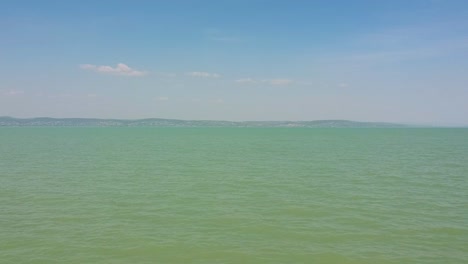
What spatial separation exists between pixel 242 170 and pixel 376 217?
69.5ft

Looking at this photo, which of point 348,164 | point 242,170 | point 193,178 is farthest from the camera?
point 348,164

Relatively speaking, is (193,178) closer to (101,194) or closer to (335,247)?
(101,194)

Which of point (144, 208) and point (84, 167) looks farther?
point (84, 167)

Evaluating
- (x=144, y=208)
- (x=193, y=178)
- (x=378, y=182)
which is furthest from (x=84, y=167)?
(x=378, y=182)

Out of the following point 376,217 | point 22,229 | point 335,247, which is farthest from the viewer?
point 376,217

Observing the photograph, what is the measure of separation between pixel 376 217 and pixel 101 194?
62.2 ft

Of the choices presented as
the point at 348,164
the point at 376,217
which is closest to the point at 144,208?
the point at 376,217

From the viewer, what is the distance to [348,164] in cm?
4659

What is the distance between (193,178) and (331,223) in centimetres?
1771

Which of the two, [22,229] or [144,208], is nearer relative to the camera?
[22,229]

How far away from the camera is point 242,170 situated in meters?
41.0

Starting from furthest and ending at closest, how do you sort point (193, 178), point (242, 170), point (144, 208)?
point (242, 170)
point (193, 178)
point (144, 208)

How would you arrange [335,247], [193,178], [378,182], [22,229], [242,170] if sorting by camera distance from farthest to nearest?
[242,170], [193,178], [378,182], [22,229], [335,247]

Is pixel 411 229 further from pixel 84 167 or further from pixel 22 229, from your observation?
pixel 84 167
